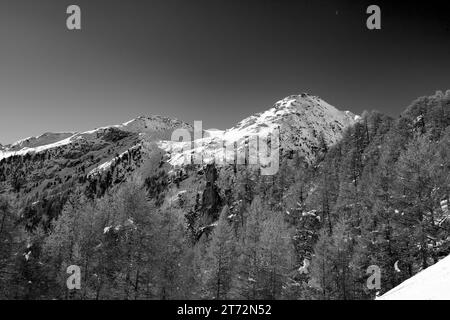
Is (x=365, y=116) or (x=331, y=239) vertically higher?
(x=365, y=116)

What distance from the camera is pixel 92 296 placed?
73.8 ft

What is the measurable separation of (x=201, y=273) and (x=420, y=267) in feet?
54.0

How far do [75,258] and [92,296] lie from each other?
288 centimetres

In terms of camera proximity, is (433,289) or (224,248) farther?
(224,248)

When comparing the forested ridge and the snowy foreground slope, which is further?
the forested ridge

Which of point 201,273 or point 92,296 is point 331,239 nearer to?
point 201,273

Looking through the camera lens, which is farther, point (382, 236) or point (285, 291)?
point (285, 291)

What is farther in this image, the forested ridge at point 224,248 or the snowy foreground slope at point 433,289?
the forested ridge at point 224,248

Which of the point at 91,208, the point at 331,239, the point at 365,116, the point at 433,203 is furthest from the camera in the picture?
the point at 365,116

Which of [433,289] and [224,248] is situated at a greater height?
[433,289]

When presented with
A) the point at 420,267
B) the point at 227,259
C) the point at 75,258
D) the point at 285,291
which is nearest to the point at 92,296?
the point at 75,258
